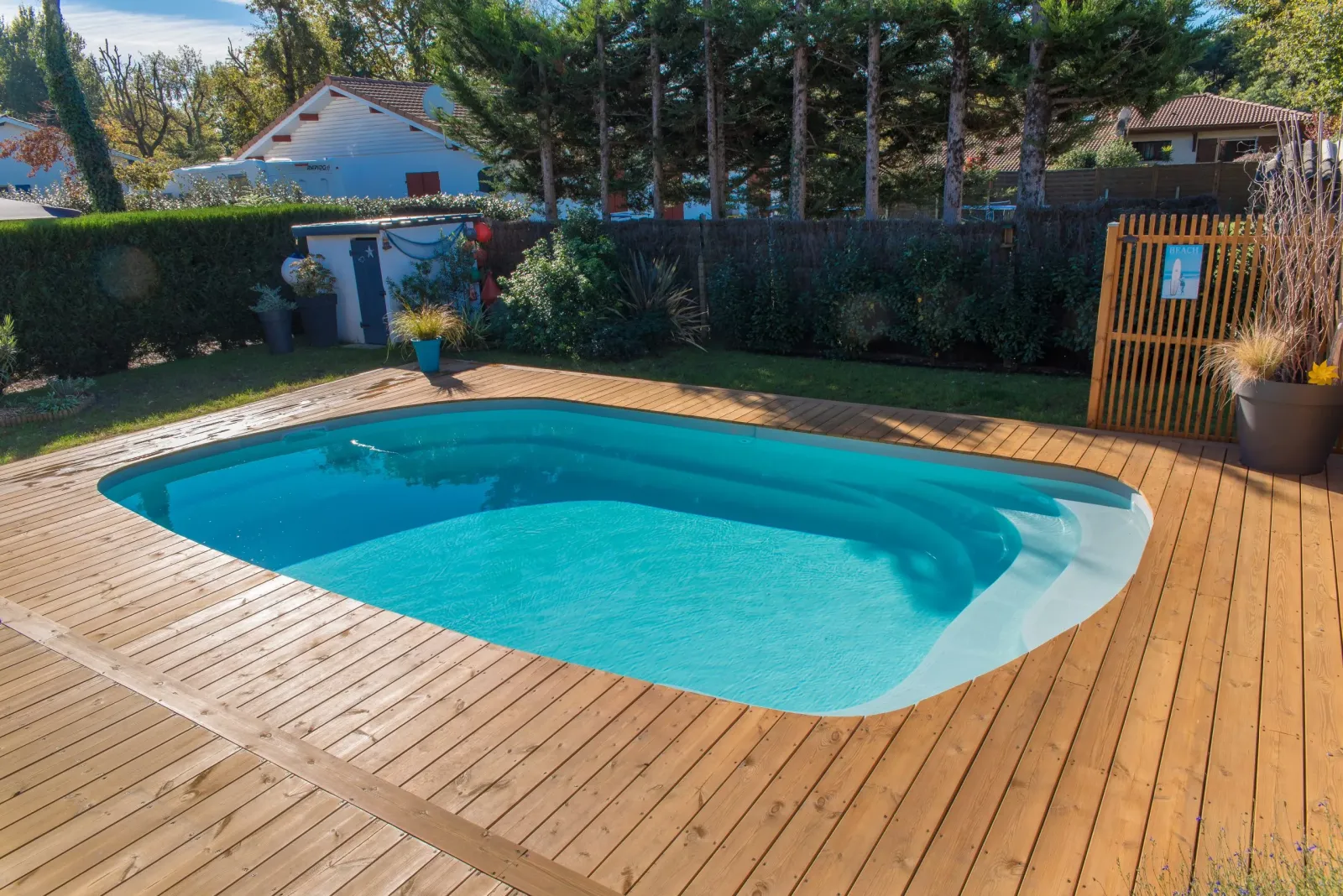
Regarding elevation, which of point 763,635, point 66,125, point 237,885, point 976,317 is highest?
point 66,125

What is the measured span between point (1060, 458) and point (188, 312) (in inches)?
392

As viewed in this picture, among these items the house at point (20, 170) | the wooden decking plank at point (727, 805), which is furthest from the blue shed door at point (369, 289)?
the house at point (20, 170)

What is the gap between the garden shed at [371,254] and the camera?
10.4m

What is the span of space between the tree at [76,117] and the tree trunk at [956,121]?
1149 centimetres

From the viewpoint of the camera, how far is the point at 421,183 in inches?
883

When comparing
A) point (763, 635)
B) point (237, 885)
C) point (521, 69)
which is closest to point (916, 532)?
point (763, 635)

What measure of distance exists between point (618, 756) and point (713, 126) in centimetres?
1106

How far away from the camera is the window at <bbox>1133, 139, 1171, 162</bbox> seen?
2895cm

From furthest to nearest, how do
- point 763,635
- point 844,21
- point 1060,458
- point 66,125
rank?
point 66,125, point 844,21, point 1060,458, point 763,635

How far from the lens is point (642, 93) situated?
13.1 metres

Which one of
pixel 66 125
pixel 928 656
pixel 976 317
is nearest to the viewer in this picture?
pixel 928 656

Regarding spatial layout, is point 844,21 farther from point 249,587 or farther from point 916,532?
point 249,587

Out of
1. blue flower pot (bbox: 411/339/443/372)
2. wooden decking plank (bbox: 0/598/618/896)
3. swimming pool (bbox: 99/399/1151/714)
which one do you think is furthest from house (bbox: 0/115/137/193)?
wooden decking plank (bbox: 0/598/618/896)

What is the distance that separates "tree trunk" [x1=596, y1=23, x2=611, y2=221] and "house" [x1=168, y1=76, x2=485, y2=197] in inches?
376
